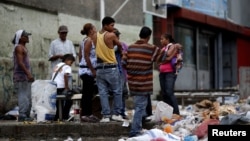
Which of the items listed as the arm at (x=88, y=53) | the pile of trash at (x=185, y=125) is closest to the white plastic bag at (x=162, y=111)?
the pile of trash at (x=185, y=125)

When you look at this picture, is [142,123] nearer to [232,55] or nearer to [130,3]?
[130,3]

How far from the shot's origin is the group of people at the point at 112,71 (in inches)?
339

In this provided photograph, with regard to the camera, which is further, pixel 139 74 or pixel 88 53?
pixel 88 53

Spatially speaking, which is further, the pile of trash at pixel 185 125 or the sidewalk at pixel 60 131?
the sidewalk at pixel 60 131

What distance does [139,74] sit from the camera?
336 inches

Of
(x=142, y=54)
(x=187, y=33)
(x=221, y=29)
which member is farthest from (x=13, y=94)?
(x=221, y=29)

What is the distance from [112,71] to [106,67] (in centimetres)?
11

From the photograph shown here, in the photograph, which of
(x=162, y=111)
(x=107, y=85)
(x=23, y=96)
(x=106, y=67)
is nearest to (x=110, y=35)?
(x=106, y=67)

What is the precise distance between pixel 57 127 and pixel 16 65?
4.85ft

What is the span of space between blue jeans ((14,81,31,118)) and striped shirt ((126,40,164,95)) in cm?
226

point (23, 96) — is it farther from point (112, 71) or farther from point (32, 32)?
point (32, 32)

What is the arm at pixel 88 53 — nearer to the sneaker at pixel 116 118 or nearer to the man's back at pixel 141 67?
the sneaker at pixel 116 118

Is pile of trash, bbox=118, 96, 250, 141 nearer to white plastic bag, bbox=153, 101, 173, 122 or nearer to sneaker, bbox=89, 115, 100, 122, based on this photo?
white plastic bag, bbox=153, 101, 173, 122

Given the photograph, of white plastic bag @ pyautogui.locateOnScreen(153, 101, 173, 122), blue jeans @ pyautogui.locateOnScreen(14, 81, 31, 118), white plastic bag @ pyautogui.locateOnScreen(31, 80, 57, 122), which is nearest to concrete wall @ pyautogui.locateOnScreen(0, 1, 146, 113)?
blue jeans @ pyautogui.locateOnScreen(14, 81, 31, 118)
